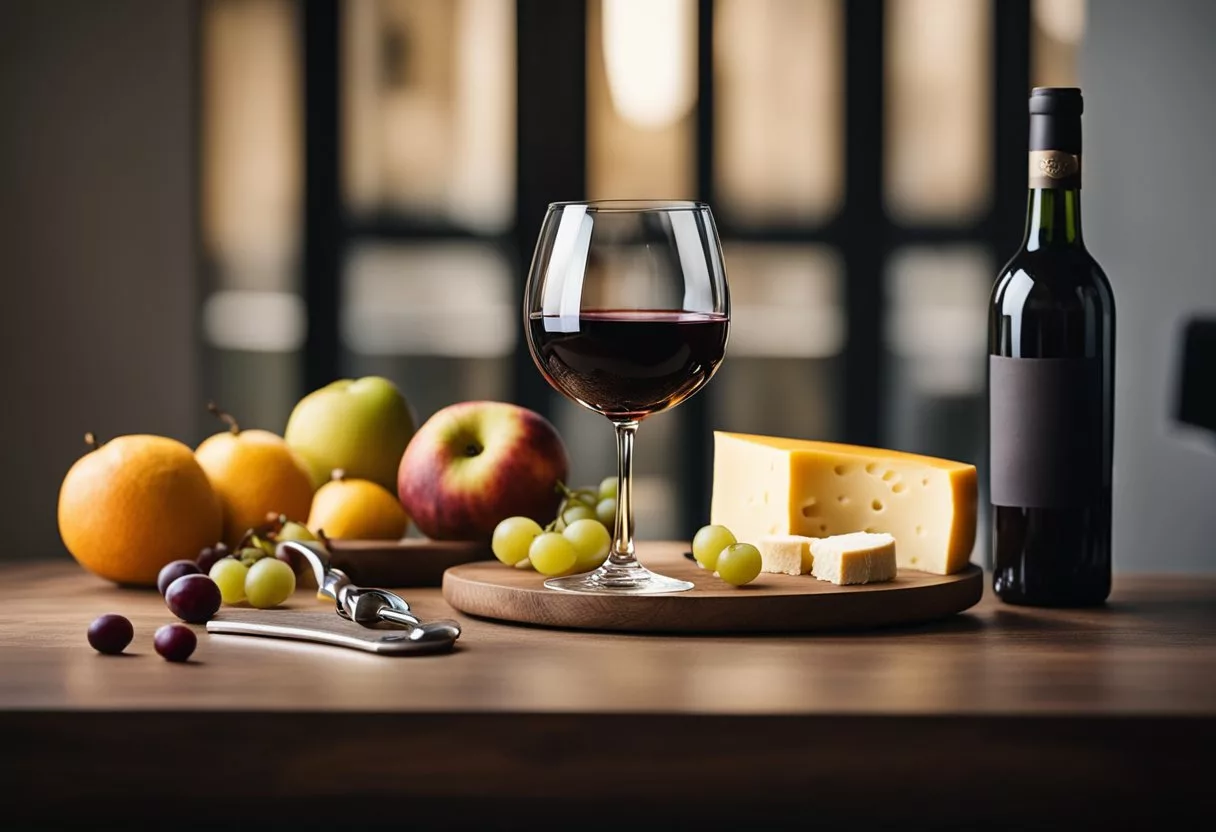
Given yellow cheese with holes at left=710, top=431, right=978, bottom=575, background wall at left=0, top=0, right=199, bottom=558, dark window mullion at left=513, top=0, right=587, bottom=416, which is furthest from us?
dark window mullion at left=513, top=0, right=587, bottom=416

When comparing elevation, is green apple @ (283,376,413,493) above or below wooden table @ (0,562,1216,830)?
above

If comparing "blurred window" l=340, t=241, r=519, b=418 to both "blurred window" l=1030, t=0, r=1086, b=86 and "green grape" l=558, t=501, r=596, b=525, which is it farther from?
"green grape" l=558, t=501, r=596, b=525

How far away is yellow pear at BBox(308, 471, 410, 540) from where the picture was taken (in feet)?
3.83

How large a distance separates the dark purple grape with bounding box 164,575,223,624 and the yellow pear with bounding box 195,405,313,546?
214 mm

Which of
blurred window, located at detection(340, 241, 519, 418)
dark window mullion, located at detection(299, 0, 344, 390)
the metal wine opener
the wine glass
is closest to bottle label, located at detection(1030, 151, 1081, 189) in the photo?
the wine glass

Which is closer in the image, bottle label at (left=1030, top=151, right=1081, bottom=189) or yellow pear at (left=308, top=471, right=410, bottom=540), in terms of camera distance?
bottle label at (left=1030, top=151, right=1081, bottom=189)

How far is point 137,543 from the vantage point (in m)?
1.08

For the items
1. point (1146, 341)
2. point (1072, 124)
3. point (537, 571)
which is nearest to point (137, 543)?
point (537, 571)

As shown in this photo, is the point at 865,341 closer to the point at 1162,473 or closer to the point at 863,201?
the point at 863,201

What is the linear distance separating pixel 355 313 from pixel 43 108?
97 cm

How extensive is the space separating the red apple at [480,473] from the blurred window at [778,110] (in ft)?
9.47

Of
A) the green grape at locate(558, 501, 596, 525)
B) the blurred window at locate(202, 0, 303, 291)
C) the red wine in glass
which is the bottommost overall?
the green grape at locate(558, 501, 596, 525)

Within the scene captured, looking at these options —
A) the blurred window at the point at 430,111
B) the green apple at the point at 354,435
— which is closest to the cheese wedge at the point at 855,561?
the green apple at the point at 354,435

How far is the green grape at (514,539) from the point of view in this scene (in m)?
1.02
